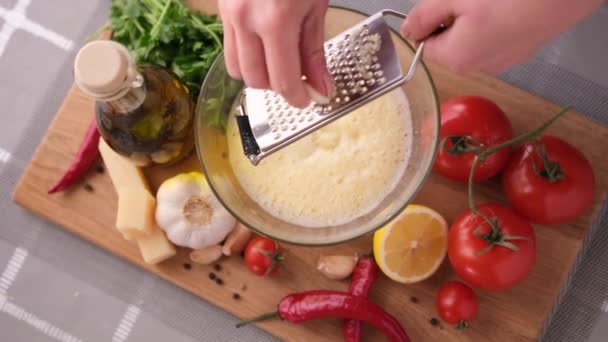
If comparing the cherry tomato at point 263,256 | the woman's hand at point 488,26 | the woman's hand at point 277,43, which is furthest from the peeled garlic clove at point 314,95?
the cherry tomato at point 263,256

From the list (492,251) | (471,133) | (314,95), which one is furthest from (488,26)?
(492,251)

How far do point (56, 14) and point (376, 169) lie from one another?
0.95 m

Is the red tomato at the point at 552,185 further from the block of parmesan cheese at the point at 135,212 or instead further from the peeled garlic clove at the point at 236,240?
the block of parmesan cheese at the point at 135,212

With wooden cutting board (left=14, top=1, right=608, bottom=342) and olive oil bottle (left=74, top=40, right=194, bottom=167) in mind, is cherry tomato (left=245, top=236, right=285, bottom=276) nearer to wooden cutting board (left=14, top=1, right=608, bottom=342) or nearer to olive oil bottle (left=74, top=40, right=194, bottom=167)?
wooden cutting board (left=14, top=1, right=608, bottom=342)

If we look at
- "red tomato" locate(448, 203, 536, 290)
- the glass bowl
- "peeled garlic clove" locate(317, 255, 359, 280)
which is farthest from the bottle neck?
"red tomato" locate(448, 203, 536, 290)

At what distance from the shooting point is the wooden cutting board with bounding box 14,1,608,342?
4.27ft

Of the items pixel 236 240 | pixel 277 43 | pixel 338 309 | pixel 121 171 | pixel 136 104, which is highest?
pixel 277 43

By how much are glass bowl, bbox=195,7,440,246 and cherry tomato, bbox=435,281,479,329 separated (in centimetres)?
21

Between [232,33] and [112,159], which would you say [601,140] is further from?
[112,159]

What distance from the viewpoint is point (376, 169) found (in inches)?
48.8

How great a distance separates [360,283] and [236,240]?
0.92 ft

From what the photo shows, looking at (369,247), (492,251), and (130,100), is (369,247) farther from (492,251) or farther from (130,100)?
(130,100)

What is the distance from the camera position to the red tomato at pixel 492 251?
1199mm

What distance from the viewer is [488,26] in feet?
2.92
